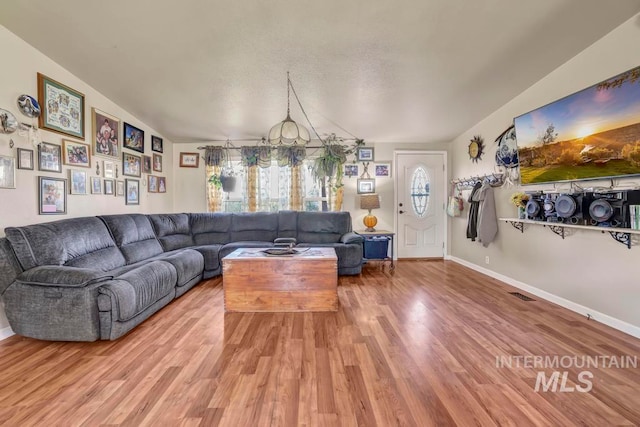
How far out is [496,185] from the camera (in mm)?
3838

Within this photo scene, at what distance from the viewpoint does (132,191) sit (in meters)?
4.04

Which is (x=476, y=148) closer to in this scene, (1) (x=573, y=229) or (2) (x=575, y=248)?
(1) (x=573, y=229)

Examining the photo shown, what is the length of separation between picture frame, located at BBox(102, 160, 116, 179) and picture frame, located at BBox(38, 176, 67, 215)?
2.12 ft

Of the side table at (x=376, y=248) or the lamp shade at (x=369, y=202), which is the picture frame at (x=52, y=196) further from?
the lamp shade at (x=369, y=202)

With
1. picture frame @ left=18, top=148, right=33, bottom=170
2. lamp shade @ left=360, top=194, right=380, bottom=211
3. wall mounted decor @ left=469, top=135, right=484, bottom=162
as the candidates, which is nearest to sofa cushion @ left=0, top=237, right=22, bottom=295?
picture frame @ left=18, top=148, right=33, bottom=170

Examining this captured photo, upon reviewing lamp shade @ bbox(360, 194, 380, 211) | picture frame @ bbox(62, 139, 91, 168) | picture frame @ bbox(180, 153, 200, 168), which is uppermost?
picture frame @ bbox(180, 153, 200, 168)

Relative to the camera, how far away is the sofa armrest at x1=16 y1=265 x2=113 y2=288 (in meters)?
2.07

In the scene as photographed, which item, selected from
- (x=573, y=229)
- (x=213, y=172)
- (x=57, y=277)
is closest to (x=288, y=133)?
(x=57, y=277)

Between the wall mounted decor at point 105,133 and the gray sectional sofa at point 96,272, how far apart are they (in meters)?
0.89

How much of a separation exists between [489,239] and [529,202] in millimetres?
899

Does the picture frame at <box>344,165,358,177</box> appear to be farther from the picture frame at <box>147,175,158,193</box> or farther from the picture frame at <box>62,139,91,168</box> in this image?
the picture frame at <box>62,139,91,168</box>

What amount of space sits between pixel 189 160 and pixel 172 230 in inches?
64.3

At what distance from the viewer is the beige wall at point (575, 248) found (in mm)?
2256

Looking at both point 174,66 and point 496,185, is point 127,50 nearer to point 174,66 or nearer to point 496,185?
point 174,66
